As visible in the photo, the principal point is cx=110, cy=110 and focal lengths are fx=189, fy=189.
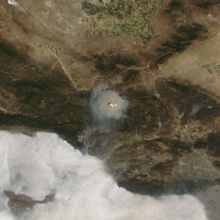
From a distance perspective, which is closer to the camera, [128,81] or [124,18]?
[124,18]

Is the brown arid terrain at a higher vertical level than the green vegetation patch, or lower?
lower

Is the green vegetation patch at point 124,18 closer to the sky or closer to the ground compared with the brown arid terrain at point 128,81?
closer to the sky

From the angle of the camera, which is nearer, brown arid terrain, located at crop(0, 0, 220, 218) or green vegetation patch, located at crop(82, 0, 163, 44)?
green vegetation patch, located at crop(82, 0, 163, 44)

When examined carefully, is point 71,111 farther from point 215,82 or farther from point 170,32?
point 215,82

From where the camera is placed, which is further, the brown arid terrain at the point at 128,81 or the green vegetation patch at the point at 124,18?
the brown arid terrain at the point at 128,81

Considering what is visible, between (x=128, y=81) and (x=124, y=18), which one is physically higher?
(x=124, y=18)
